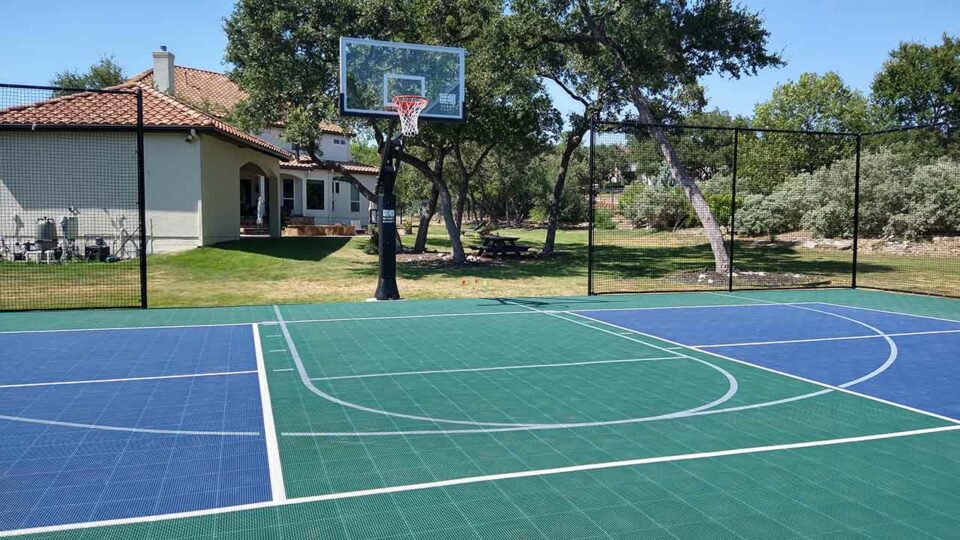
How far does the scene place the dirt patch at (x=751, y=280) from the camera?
1662 centimetres

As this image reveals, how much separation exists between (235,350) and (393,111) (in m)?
6.20

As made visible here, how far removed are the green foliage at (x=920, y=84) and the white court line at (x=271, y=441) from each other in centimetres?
4630

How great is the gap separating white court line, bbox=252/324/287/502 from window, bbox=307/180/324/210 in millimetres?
28247

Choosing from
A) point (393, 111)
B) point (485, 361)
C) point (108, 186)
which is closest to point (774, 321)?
point (485, 361)

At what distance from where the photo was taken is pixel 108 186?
1961 cm

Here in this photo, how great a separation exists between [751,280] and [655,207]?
44.2ft

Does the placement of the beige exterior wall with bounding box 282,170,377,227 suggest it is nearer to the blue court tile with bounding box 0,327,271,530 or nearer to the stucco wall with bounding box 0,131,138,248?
the stucco wall with bounding box 0,131,138,248

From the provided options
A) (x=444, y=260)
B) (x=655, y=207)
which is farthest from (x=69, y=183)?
(x=655, y=207)

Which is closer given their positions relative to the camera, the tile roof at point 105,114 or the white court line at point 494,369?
the white court line at point 494,369

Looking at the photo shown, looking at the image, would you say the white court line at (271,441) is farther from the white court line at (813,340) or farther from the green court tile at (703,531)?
the white court line at (813,340)

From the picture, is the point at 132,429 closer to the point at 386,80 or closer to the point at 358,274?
the point at 386,80

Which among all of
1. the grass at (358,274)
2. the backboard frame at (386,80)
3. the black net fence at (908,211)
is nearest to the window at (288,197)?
the grass at (358,274)

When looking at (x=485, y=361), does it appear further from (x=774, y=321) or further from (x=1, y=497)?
(x=774, y=321)

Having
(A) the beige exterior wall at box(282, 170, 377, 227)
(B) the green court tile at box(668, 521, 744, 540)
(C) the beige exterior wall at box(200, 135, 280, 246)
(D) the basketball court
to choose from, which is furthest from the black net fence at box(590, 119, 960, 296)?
(A) the beige exterior wall at box(282, 170, 377, 227)
